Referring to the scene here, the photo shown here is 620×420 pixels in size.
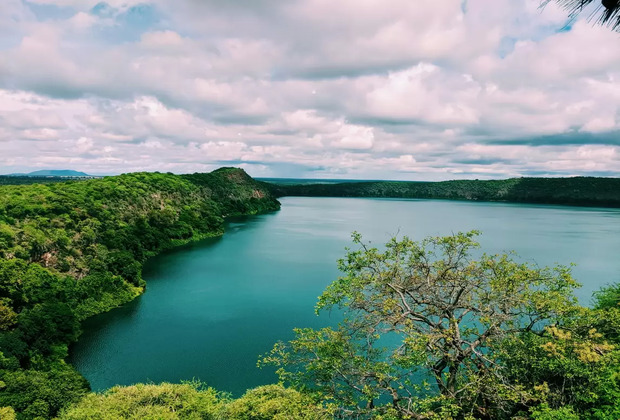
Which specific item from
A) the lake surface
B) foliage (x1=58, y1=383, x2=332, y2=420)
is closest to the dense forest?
foliage (x1=58, y1=383, x2=332, y2=420)

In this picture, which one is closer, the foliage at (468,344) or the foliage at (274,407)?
the foliage at (468,344)

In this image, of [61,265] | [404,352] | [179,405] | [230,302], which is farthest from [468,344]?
[61,265]

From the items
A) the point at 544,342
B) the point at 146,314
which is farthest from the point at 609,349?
the point at 146,314

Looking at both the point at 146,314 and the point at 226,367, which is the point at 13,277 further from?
the point at 226,367

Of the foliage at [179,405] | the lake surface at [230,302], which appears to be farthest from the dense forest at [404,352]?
the lake surface at [230,302]

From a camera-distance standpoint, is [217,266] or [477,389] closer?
[477,389]

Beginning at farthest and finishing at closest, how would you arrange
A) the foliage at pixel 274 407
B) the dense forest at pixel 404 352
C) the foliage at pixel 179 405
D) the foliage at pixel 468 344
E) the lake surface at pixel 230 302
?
the lake surface at pixel 230 302 < the foliage at pixel 179 405 < the foliage at pixel 274 407 < the dense forest at pixel 404 352 < the foliage at pixel 468 344

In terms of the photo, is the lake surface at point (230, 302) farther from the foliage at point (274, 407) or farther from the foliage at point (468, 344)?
the foliage at point (468, 344)
